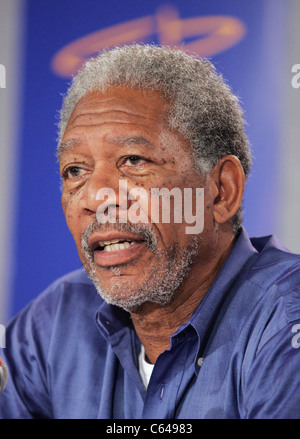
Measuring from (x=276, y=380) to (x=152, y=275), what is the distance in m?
0.38

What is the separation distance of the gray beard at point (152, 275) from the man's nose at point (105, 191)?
48mm

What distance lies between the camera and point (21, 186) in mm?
1980

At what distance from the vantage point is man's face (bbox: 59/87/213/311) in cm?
132

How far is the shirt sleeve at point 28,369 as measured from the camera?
1.61m

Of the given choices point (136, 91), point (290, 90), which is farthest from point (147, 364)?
point (290, 90)

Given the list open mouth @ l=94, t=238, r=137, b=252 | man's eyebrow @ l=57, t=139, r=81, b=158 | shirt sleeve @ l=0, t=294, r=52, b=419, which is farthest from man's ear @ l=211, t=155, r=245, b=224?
shirt sleeve @ l=0, t=294, r=52, b=419

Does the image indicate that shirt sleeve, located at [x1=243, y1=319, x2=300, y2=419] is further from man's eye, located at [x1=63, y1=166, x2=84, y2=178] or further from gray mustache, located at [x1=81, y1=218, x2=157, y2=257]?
man's eye, located at [x1=63, y1=166, x2=84, y2=178]

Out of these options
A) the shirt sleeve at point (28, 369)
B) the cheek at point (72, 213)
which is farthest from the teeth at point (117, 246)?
the shirt sleeve at point (28, 369)

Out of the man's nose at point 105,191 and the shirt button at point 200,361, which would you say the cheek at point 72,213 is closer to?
the man's nose at point 105,191

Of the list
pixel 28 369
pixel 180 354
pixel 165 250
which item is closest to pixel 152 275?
pixel 165 250

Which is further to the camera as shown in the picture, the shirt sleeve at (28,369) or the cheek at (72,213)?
the shirt sleeve at (28,369)

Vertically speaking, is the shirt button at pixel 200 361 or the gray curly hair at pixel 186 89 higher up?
the gray curly hair at pixel 186 89

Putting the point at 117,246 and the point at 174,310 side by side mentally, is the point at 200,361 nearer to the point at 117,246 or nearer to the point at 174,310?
the point at 174,310

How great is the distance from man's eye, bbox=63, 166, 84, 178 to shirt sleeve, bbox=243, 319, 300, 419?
62cm
